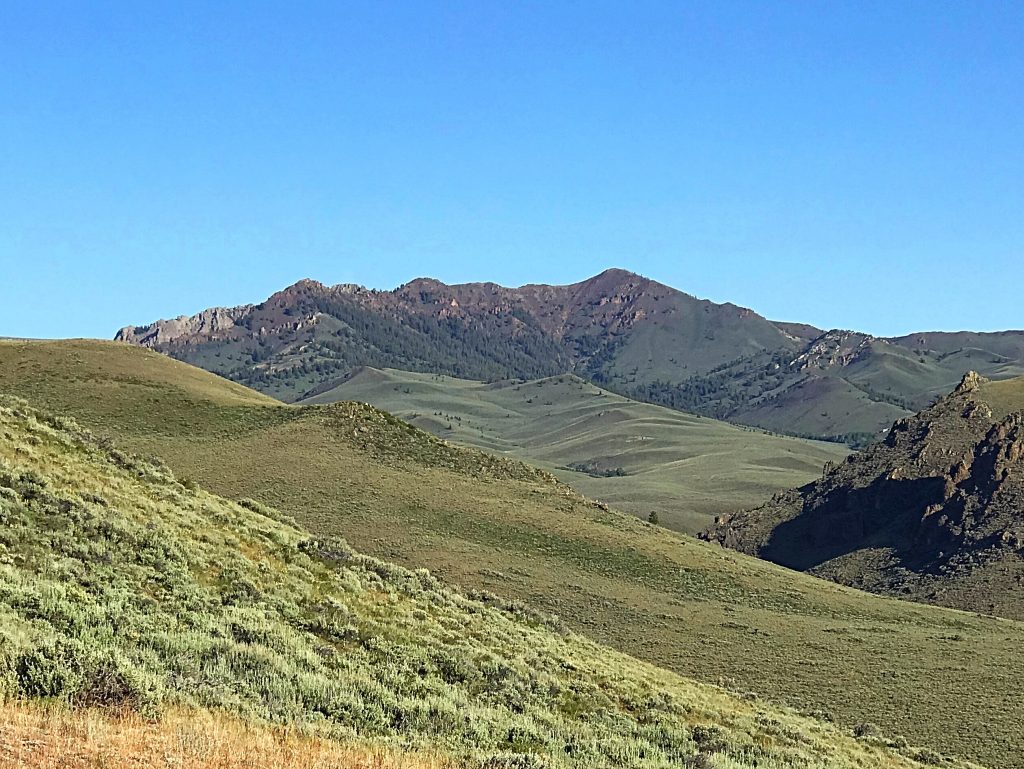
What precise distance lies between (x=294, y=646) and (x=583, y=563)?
36.1m

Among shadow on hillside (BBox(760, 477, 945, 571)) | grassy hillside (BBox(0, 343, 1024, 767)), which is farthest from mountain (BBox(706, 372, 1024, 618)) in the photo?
grassy hillside (BBox(0, 343, 1024, 767))

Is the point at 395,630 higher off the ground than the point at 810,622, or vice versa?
the point at 395,630

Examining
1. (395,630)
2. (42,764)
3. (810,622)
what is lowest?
(810,622)

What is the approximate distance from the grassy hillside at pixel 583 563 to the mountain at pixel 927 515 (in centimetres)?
2650

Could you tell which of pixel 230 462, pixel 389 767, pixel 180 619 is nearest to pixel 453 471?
pixel 230 462

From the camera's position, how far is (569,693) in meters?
22.0

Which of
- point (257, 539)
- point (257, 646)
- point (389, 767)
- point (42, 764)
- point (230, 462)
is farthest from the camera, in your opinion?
point (230, 462)

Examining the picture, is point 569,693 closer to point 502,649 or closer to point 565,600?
point 502,649

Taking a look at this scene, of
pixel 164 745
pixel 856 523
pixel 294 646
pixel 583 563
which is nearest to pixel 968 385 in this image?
pixel 856 523

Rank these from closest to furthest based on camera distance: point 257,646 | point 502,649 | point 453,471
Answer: point 257,646 < point 502,649 < point 453,471

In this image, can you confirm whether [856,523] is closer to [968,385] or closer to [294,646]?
[968,385]

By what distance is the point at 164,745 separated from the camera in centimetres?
1006

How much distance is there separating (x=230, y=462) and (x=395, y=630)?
41136 mm

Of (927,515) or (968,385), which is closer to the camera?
(927,515)
